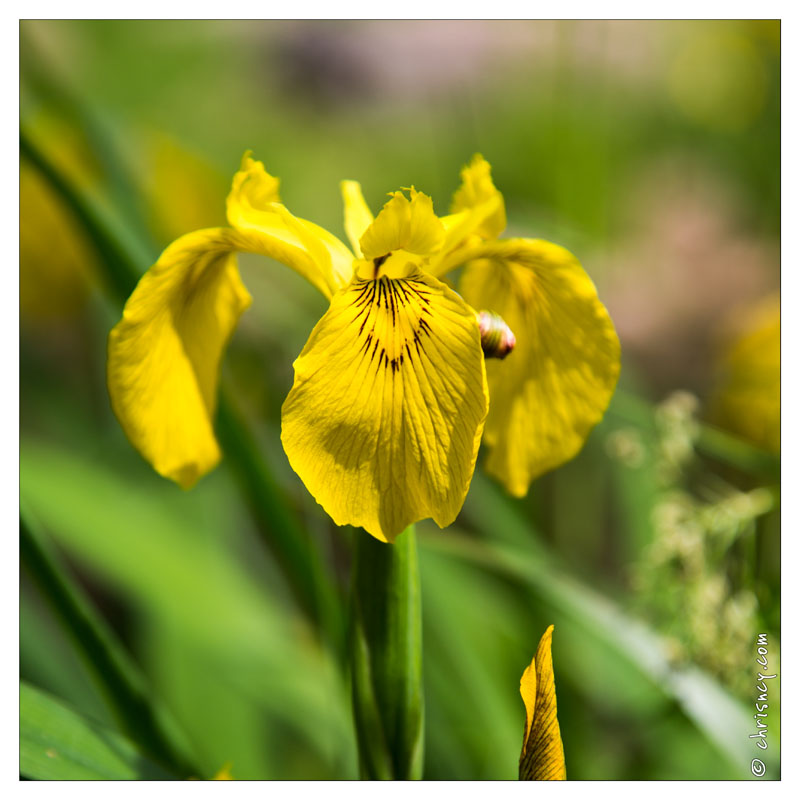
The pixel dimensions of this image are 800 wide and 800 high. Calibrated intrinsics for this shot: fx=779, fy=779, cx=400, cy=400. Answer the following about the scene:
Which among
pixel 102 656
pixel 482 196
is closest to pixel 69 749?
pixel 102 656

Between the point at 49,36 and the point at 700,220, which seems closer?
the point at 49,36

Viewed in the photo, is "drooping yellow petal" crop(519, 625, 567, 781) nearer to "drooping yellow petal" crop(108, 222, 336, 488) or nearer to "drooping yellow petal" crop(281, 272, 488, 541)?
"drooping yellow petal" crop(281, 272, 488, 541)

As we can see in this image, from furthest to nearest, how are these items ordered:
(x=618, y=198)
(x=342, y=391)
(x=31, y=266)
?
(x=618, y=198) < (x=31, y=266) < (x=342, y=391)

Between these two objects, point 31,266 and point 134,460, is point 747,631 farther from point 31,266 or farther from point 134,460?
point 31,266

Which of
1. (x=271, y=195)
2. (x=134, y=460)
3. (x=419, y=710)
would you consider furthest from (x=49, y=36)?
(x=419, y=710)

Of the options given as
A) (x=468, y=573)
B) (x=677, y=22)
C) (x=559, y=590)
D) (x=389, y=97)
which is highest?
(x=389, y=97)

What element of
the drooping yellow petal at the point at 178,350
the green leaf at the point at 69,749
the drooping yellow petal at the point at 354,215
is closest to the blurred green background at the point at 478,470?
the green leaf at the point at 69,749
